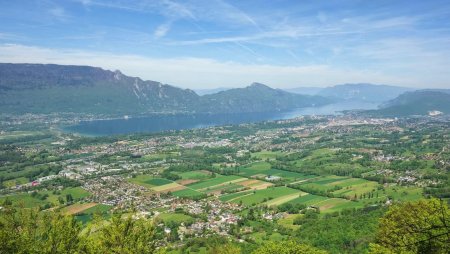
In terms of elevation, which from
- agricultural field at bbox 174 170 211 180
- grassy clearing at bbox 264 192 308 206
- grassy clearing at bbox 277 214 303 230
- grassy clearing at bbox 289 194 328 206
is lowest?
agricultural field at bbox 174 170 211 180

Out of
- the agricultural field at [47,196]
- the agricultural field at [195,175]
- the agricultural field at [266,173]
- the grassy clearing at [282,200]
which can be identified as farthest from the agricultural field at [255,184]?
the agricultural field at [47,196]

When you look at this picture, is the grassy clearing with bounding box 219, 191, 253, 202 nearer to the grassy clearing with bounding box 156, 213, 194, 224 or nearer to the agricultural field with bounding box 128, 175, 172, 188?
the grassy clearing with bounding box 156, 213, 194, 224

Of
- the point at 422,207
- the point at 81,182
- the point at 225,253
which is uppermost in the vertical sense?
the point at 422,207

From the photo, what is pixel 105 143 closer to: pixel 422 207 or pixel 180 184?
pixel 180 184

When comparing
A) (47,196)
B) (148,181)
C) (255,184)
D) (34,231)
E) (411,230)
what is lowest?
(47,196)

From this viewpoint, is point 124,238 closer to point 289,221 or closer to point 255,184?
point 289,221

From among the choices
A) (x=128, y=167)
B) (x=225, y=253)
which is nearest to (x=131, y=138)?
(x=128, y=167)

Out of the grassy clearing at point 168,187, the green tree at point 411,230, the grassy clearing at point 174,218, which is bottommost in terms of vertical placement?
the grassy clearing at point 168,187

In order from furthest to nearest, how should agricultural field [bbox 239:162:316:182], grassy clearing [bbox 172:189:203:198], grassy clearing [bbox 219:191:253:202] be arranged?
agricultural field [bbox 239:162:316:182] < grassy clearing [bbox 172:189:203:198] < grassy clearing [bbox 219:191:253:202]

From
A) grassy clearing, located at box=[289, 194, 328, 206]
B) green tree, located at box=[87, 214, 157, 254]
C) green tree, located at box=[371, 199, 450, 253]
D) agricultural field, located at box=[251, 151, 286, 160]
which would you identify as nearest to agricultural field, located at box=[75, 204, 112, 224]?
grassy clearing, located at box=[289, 194, 328, 206]

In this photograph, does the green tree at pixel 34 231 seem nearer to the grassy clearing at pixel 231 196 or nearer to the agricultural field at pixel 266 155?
the grassy clearing at pixel 231 196

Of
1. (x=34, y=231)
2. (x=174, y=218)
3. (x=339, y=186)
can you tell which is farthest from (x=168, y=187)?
(x=34, y=231)
